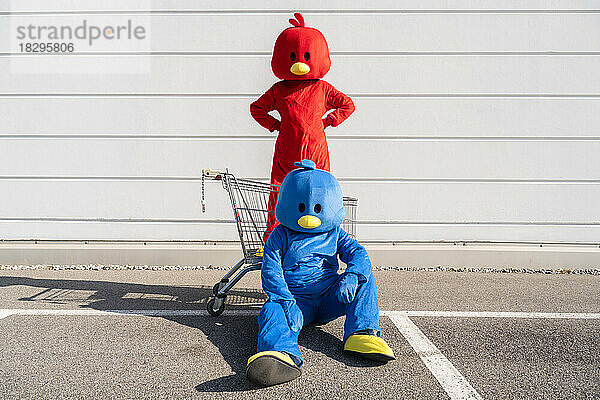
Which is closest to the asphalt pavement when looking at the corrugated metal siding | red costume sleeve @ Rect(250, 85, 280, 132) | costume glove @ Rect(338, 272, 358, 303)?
costume glove @ Rect(338, 272, 358, 303)

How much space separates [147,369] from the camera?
2.56 meters

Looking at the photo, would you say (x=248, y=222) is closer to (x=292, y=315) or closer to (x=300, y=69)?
(x=292, y=315)

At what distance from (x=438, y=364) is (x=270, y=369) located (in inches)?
37.8

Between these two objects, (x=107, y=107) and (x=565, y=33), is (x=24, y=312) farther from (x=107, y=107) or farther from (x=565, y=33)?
(x=565, y=33)

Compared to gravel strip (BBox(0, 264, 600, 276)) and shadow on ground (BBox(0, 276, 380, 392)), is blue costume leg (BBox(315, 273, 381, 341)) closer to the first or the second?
shadow on ground (BBox(0, 276, 380, 392))

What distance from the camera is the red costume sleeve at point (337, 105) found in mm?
3973

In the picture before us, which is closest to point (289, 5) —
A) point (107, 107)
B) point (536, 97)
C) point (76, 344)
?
point (107, 107)

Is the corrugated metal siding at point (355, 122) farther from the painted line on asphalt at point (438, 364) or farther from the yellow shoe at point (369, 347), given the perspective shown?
the yellow shoe at point (369, 347)

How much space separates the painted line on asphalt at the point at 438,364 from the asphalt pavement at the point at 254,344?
10 mm

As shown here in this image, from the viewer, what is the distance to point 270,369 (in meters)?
2.29

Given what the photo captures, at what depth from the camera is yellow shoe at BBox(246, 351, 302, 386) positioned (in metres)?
2.29

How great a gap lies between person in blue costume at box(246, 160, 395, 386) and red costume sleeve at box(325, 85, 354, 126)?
1.08 meters

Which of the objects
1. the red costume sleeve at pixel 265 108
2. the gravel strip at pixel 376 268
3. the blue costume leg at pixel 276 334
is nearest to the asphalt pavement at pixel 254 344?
the blue costume leg at pixel 276 334

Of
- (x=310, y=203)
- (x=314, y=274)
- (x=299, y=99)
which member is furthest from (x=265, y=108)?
(x=314, y=274)
